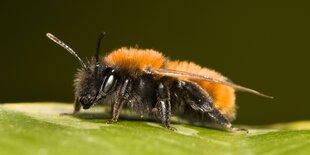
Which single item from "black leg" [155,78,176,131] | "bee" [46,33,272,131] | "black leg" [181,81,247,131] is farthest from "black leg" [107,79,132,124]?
"black leg" [181,81,247,131]

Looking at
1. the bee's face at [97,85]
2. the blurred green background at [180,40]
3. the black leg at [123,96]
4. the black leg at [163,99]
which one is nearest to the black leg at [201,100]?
the black leg at [163,99]

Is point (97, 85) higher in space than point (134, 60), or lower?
lower

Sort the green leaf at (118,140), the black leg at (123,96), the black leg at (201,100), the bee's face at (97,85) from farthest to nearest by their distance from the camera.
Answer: the black leg at (201,100), the bee's face at (97,85), the black leg at (123,96), the green leaf at (118,140)

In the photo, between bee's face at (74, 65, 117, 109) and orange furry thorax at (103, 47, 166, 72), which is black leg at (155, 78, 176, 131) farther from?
bee's face at (74, 65, 117, 109)

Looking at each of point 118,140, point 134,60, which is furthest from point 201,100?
point 118,140

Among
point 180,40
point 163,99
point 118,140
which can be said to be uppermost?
point 180,40

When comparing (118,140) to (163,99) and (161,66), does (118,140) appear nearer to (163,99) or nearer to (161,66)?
(163,99)

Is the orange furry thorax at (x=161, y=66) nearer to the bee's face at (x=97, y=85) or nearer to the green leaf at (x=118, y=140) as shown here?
the bee's face at (x=97, y=85)
